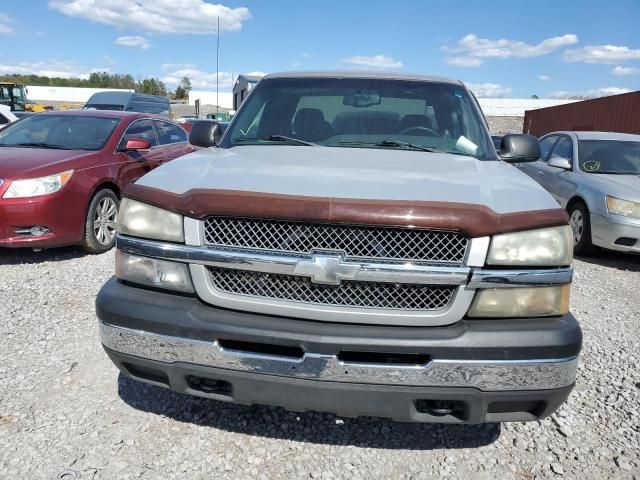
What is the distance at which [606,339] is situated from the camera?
389 cm

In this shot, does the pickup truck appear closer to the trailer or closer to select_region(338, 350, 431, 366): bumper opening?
select_region(338, 350, 431, 366): bumper opening

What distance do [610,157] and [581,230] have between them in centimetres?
143

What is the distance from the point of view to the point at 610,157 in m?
7.14

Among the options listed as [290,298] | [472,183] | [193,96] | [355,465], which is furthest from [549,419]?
[193,96]

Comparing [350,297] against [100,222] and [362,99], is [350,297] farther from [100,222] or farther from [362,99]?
[100,222]

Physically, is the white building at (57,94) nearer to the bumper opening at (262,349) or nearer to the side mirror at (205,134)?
the side mirror at (205,134)

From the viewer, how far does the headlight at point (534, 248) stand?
1.97m

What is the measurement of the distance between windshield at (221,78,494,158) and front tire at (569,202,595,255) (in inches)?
145

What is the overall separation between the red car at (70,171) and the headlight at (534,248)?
4.56 meters

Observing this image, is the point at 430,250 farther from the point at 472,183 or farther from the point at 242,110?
the point at 242,110

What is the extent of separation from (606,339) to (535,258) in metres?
2.42

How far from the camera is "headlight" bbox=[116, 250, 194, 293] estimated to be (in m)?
2.12

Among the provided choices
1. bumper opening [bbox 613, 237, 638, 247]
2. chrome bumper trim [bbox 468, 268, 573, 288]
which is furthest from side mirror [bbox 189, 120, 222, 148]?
bumper opening [bbox 613, 237, 638, 247]

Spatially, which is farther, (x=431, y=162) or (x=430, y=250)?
(x=431, y=162)
